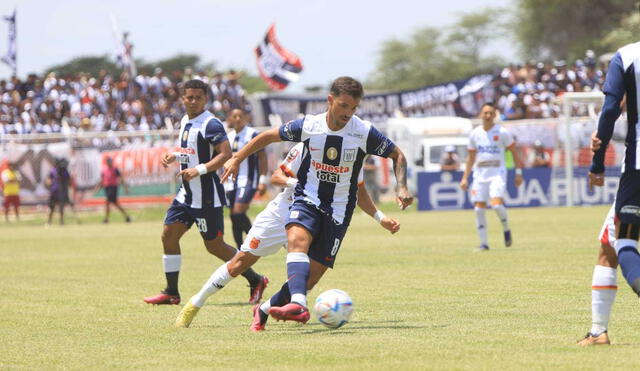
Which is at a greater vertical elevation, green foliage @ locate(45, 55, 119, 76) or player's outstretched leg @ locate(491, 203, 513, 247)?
green foliage @ locate(45, 55, 119, 76)

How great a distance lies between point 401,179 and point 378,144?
0.34m

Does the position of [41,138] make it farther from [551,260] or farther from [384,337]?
[384,337]

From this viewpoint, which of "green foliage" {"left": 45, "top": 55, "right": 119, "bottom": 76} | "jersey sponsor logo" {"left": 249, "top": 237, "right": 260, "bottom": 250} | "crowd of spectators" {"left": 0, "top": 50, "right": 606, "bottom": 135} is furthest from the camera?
"green foliage" {"left": 45, "top": 55, "right": 119, "bottom": 76}

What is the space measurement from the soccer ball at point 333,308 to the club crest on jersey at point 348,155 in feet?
3.59

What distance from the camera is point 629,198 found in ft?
25.8

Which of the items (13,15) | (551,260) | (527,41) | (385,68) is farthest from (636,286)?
(385,68)

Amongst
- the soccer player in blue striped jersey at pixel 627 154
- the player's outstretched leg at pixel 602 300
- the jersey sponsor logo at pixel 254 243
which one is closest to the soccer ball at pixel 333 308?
the jersey sponsor logo at pixel 254 243

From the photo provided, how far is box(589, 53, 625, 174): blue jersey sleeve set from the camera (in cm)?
776

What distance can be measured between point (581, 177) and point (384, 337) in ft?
87.6

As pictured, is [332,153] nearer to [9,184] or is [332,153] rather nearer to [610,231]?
[610,231]

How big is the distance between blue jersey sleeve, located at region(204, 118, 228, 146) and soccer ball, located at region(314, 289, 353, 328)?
9.79 feet

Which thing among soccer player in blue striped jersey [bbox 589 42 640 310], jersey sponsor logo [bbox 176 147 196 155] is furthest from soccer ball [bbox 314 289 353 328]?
jersey sponsor logo [bbox 176 147 196 155]

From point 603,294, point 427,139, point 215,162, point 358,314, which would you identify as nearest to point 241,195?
point 215,162

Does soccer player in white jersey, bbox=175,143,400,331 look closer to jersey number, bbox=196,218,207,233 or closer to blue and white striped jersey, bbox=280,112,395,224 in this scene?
blue and white striped jersey, bbox=280,112,395,224
